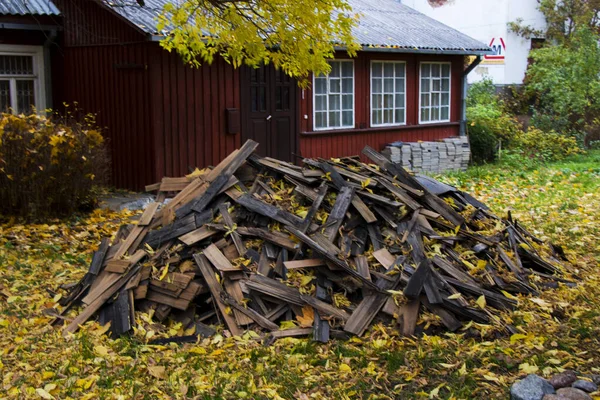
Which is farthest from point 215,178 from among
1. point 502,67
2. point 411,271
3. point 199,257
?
point 502,67

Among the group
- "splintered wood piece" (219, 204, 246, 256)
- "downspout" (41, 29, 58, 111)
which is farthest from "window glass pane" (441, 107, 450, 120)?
"splintered wood piece" (219, 204, 246, 256)

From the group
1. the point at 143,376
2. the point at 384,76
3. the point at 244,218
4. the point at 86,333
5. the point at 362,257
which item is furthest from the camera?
the point at 384,76

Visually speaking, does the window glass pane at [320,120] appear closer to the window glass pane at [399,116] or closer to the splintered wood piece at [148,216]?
the window glass pane at [399,116]

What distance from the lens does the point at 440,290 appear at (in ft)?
19.6

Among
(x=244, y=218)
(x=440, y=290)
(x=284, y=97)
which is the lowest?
(x=440, y=290)

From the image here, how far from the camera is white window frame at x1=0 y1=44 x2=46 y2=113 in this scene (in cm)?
1341

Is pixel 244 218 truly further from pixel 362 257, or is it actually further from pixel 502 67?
pixel 502 67

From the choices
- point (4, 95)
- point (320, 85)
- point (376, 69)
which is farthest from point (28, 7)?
point (376, 69)

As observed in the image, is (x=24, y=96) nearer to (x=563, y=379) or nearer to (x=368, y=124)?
(x=368, y=124)

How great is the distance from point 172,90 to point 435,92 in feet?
26.7

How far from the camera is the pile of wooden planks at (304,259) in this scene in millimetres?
5949

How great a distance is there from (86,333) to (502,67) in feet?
82.4

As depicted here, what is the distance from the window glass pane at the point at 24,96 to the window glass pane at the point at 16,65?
21 cm

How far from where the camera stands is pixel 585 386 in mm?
4652
